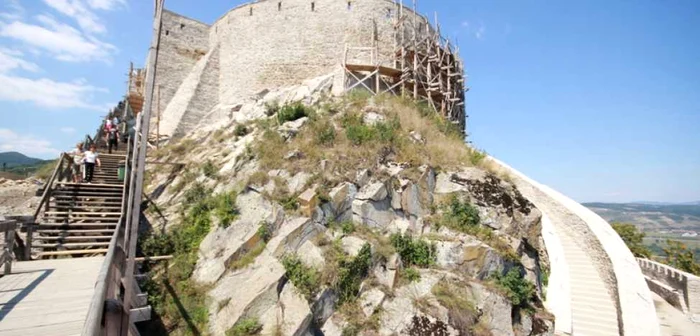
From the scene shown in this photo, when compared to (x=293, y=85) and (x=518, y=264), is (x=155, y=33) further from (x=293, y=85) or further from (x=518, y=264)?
(x=293, y=85)

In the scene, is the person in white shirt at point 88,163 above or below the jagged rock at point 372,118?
below

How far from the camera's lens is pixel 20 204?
1669cm

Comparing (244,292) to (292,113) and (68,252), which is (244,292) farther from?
(292,113)

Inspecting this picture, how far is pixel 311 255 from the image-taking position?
28.3 feet

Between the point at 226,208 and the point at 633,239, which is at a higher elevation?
the point at 226,208

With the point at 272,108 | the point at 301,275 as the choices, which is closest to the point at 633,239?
the point at 272,108

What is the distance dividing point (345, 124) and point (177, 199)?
262 inches

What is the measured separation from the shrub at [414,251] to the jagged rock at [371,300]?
1413 millimetres

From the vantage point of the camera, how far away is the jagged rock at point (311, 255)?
27.6ft

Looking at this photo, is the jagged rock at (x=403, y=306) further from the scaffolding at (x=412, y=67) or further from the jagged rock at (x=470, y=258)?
the scaffolding at (x=412, y=67)

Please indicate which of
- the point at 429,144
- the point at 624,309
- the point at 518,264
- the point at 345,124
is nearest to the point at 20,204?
the point at 345,124

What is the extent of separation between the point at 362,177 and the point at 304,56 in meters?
11.2

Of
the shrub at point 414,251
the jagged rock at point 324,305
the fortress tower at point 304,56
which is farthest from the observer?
the fortress tower at point 304,56

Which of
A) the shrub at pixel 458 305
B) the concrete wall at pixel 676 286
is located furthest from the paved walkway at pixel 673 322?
the shrub at pixel 458 305
